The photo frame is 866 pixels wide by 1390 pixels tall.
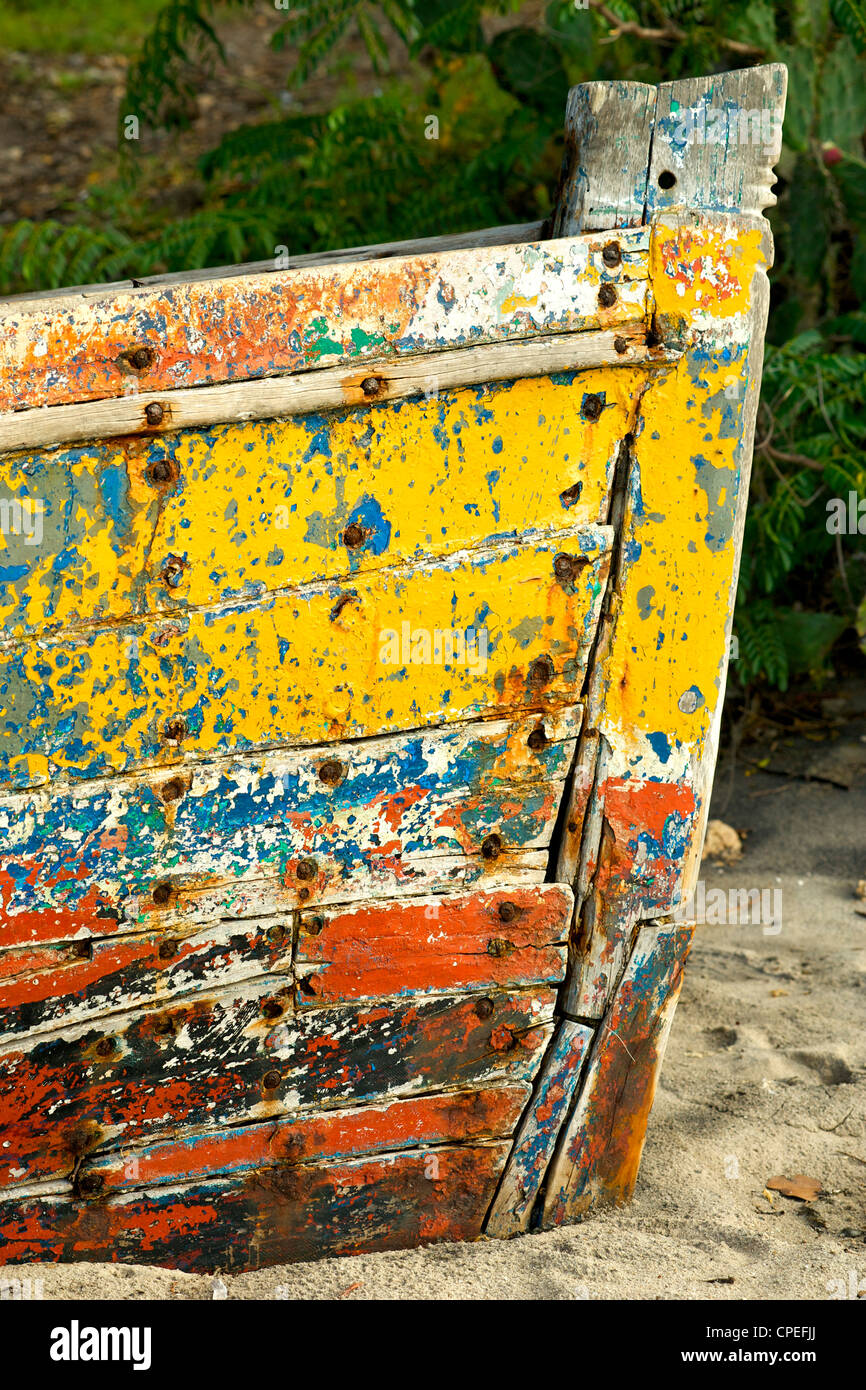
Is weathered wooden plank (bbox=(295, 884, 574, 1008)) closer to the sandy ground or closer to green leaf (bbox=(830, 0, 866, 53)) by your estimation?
the sandy ground

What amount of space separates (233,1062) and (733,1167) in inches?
46.0

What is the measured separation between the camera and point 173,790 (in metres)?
1.99

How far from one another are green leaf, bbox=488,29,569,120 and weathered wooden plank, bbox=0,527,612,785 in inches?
132

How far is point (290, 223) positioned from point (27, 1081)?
13.2 ft

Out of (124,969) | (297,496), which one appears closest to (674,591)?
(297,496)

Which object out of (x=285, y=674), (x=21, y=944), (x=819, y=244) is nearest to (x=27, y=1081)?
(x=21, y=944)

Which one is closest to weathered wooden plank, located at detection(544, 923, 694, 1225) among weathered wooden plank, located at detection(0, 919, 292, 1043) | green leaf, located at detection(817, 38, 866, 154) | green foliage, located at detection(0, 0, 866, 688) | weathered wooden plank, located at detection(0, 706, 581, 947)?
weathered wooden plank, located at detection(0, 706, 581, 947)

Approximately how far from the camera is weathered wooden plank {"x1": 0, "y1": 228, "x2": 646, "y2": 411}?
182 cm

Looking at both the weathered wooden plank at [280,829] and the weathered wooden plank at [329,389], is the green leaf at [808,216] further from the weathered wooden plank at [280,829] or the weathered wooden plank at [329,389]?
the weathered wooden plank at [280,829]

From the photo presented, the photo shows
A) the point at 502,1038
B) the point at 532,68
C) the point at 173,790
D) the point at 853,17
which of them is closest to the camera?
the point at 173,790

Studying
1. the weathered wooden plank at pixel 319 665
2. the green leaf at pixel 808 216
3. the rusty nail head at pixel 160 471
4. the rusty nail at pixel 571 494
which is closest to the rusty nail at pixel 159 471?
the rusty nail head at pixel 160 471

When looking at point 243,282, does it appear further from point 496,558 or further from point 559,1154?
point 559,1154

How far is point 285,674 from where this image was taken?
2000 millimetres

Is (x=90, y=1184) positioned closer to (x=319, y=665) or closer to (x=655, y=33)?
(x=319, y=665)
